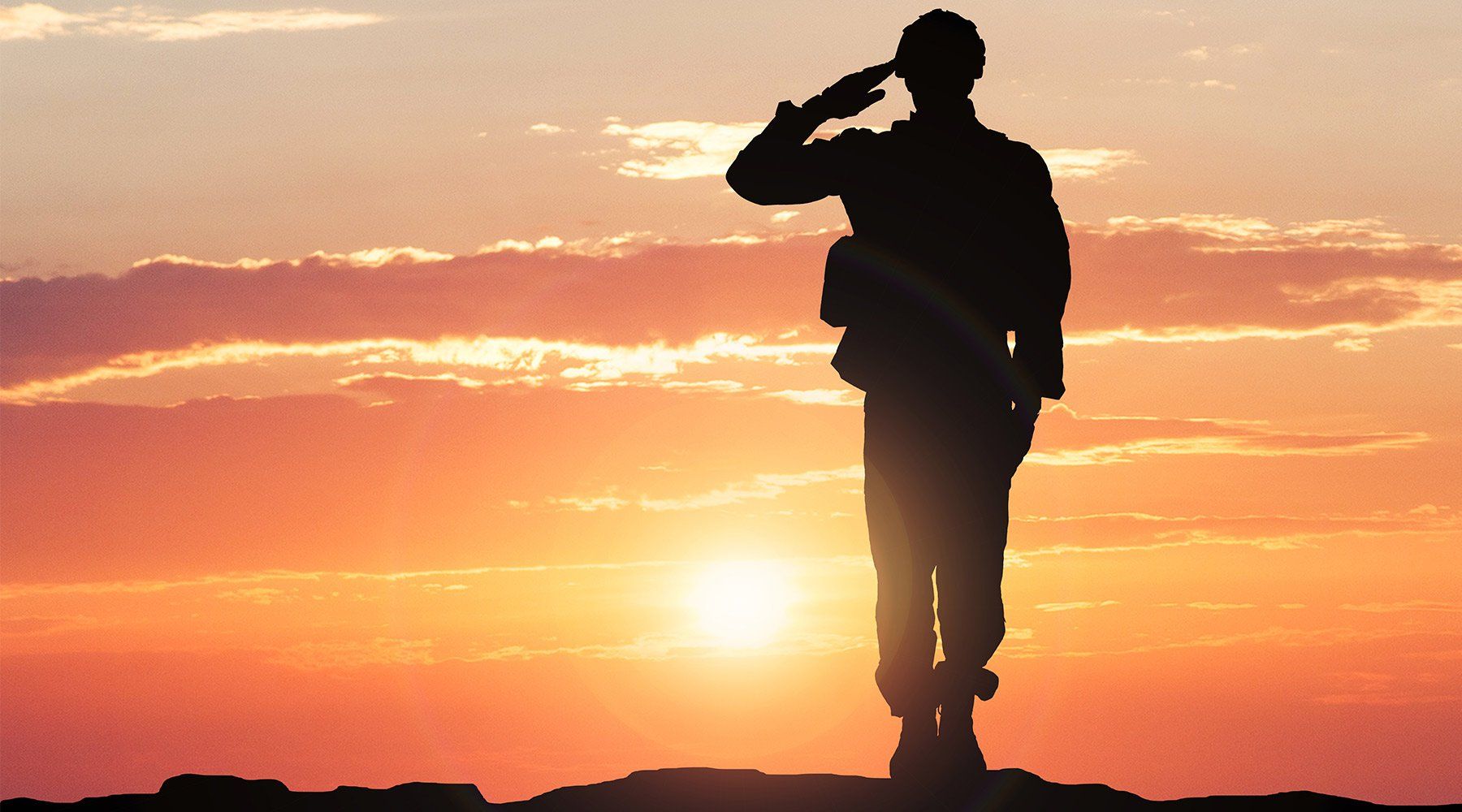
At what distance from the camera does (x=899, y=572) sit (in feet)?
46.0

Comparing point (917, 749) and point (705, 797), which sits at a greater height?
point (917, 749)

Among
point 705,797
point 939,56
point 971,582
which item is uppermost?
point 939,56

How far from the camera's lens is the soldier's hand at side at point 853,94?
13.8 m

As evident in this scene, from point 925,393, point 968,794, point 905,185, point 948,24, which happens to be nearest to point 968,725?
point 968,794

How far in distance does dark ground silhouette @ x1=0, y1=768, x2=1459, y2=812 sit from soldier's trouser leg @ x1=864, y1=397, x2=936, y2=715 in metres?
0.72

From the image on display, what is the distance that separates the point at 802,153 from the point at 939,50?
1.24 m

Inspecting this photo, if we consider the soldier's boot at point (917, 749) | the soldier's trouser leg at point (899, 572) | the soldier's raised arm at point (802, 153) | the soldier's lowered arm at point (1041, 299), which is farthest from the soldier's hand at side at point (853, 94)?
the soldier's boot at point (917, 749)

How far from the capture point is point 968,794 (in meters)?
13.7

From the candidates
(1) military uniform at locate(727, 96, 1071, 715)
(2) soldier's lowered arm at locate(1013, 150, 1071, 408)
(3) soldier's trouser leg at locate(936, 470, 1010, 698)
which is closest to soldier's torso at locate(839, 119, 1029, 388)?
(1) military uniform at locate(727, 96, 1071, 715)

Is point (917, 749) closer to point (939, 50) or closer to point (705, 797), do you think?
point (705, 797)

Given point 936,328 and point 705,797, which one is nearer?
point 936,328

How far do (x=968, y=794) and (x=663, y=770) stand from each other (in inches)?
96.7

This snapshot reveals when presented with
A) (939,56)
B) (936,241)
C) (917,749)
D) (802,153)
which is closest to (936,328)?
(936,241)

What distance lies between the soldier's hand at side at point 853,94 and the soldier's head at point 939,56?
16 cm
